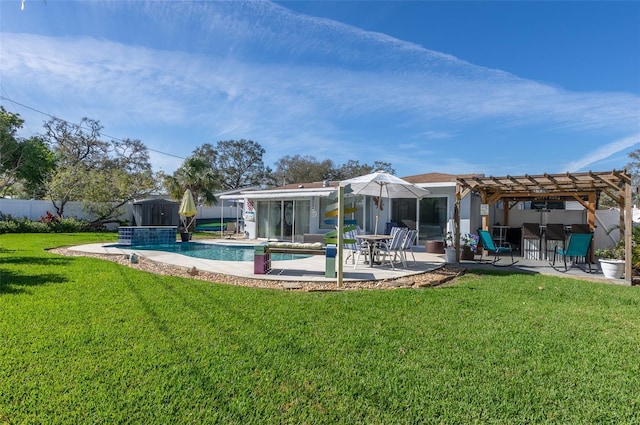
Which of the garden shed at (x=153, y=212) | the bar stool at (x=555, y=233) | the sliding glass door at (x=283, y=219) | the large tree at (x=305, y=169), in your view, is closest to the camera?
the bar stool at (x=555, y=233)

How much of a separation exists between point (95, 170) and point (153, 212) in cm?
1555

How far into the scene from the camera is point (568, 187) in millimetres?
13406

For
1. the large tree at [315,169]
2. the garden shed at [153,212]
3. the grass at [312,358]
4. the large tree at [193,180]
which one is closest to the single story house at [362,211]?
the large tree at [193,180]

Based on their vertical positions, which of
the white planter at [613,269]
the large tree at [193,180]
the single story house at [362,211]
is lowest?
the white planter at [613,269]

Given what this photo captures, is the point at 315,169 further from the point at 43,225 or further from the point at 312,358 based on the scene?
the point at 312,358

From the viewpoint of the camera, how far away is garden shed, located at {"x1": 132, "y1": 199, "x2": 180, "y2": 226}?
81.5ft

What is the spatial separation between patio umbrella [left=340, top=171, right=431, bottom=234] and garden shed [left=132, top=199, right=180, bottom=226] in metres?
19.1

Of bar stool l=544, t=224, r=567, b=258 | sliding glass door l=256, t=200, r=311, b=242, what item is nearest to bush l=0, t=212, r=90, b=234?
sliding glass door l=256, t=200, r=311, b=242

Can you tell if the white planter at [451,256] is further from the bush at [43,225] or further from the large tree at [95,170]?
the bush at [43,225]

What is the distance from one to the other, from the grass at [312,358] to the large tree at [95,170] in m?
22.8

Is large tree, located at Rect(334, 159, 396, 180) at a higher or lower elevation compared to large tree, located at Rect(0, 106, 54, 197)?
higher

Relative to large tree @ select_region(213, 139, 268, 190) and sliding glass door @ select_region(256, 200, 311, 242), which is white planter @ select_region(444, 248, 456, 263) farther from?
large tree @ select_region(213, 139, 268, 190)

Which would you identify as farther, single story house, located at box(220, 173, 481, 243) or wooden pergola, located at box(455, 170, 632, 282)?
single story house, located at box(220, 173, 481, 243)

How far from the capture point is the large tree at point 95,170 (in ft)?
85.1
